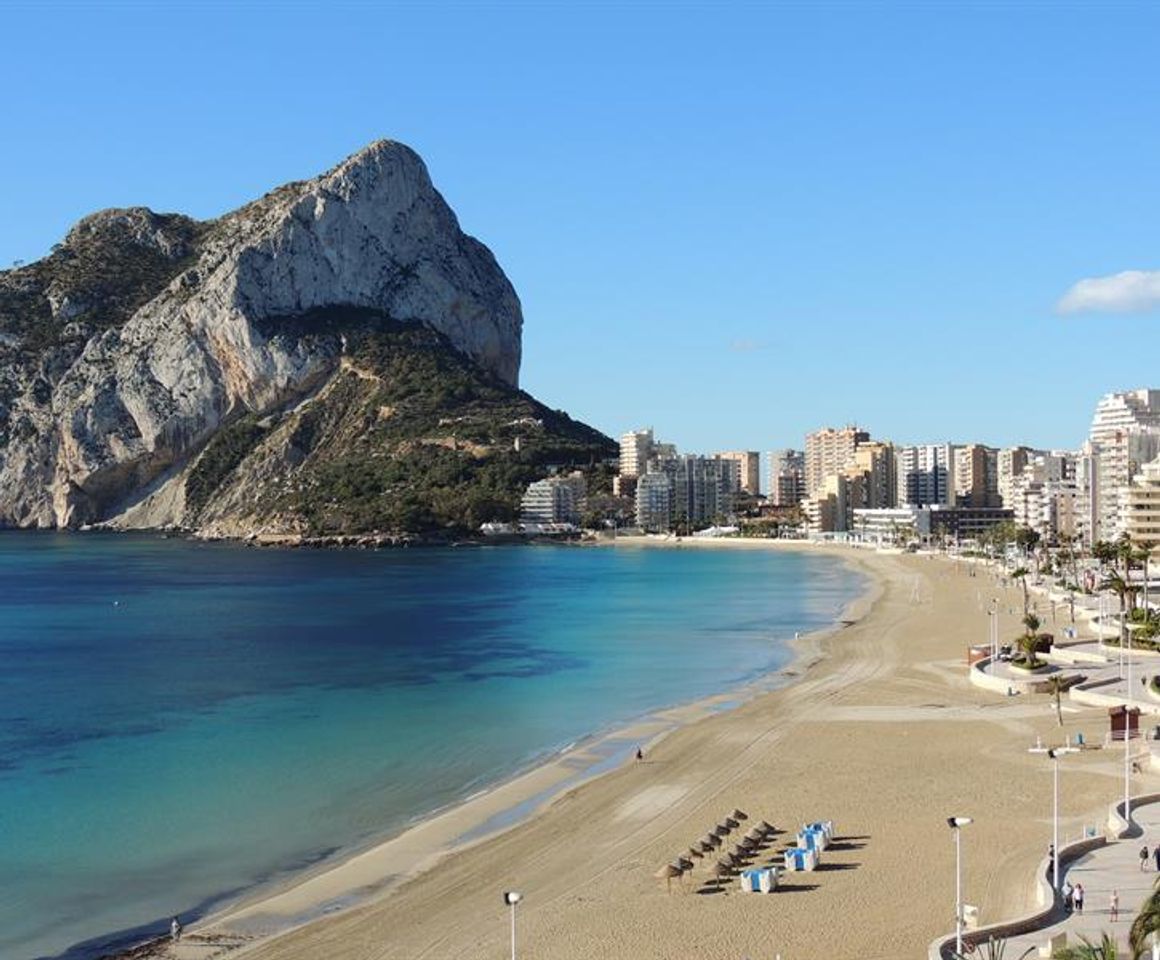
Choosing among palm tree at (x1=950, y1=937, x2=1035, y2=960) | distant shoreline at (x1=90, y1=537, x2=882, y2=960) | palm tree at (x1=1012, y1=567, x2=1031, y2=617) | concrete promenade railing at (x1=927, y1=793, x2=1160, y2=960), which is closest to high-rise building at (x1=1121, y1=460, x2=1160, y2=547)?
palm tree at (x1=1012, y1=567, x2=1031, y2=617)

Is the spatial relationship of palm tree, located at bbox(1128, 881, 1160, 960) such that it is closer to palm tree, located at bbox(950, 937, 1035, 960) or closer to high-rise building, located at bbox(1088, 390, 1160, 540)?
palm tree, located at bbox(950, 937, 1035, 960)

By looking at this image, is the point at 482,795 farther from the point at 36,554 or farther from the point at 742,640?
the point at 36,554

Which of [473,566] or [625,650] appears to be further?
[473,566]

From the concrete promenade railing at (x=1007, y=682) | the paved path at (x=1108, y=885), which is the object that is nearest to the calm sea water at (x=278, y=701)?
the concrete promenade railing at (x=1007, y=682)

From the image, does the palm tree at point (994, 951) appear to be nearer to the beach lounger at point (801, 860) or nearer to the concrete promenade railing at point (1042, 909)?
the concrete promenade railing at point (1042, 909)

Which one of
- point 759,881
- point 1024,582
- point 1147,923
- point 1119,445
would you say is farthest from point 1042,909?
point 1119,445

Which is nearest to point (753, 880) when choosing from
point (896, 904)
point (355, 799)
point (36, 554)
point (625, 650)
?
point (896, 904)

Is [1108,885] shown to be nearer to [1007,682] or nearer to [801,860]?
[801,860]
